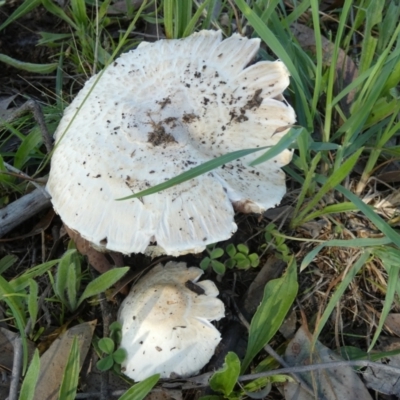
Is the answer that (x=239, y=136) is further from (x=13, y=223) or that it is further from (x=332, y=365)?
(x=13, y=223)

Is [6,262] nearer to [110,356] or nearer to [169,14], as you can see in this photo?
[110,356]

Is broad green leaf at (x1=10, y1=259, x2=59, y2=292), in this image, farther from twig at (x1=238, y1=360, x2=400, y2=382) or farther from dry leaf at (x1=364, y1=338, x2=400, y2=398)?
dry leaf at (x1=364, y1=338, x2=400, y2=398)

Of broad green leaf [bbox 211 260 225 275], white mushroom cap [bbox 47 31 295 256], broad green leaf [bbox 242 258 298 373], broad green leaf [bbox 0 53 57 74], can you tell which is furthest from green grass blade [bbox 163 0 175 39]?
broad green leaf [bbox 242 258 298 373]

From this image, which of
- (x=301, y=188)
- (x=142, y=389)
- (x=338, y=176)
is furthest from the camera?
(x=301, y=188)

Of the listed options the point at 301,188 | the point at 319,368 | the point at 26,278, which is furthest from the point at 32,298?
the point at 301,188

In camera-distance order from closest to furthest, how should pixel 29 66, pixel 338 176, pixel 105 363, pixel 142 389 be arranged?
pixel 142 389
pixel 338 176
pixel 105 363
pixel 29 66

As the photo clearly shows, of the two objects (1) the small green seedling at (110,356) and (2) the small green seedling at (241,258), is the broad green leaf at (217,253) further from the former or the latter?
(1) the small green seedling at (110,356)

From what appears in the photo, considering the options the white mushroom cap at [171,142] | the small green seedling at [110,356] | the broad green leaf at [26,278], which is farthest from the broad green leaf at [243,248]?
the broad green leaf at [26,278]
